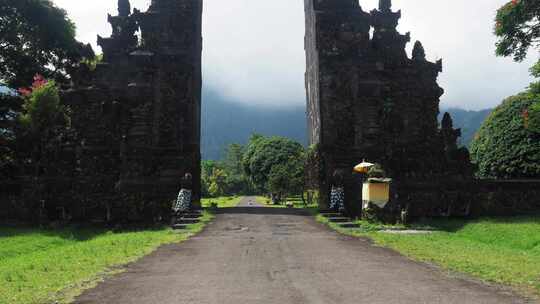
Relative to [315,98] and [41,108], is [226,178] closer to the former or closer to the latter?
[315,98]

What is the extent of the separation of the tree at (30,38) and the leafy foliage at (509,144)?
26244 mm

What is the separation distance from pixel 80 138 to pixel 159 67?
6568mm

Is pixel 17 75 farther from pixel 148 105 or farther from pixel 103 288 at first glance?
pixel 103 288

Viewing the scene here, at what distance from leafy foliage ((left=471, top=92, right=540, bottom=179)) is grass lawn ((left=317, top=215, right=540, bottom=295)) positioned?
23.0 feet

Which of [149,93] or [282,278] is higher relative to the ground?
[149,93]

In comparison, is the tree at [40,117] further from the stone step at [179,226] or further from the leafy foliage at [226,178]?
the leafy foliage at [226,178]

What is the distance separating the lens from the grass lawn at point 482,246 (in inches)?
455

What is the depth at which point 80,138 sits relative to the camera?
1276 inches

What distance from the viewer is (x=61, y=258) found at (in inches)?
566

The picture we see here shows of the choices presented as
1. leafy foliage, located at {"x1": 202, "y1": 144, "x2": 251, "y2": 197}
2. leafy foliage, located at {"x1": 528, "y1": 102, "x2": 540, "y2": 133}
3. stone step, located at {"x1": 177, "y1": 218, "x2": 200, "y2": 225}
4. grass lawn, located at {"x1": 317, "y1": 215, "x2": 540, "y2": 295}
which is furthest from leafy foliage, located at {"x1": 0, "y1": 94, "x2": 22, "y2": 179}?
leafy foliage, located at {"x1": 202, "y1": 144, "x2": 251, "y2": 197}

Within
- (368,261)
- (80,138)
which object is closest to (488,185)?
(368,261)

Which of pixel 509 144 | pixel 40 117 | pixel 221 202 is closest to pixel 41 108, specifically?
pixel 40 117

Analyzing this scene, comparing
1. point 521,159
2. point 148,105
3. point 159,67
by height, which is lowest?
point 521,159

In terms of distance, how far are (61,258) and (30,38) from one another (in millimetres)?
23826
